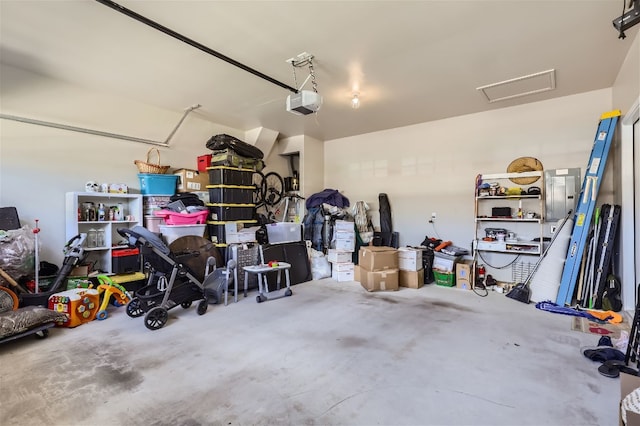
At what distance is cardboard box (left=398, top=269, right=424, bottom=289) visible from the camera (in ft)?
17.1

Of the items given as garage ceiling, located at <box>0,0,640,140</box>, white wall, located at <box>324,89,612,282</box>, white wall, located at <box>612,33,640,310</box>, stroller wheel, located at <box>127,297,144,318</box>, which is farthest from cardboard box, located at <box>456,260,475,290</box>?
stroller wheel, located at <box>127,297,144,318</box>

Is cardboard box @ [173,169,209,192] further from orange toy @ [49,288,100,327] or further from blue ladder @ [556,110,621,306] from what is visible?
blue ladder @ [556,110,621,306]

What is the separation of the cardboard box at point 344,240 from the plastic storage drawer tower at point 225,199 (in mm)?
1702

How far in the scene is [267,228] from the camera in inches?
227

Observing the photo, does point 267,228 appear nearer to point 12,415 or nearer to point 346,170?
point 346,170

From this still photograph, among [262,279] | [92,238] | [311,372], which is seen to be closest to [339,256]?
[262,279]

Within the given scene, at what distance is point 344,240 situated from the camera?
5.97 meters

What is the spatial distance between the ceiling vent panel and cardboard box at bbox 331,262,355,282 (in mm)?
3543

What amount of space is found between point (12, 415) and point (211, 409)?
120cm

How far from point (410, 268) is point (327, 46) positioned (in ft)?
12.1

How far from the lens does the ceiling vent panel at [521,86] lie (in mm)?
4117

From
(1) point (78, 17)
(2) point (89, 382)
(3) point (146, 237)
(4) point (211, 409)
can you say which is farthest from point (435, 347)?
(1) point (78, 17)

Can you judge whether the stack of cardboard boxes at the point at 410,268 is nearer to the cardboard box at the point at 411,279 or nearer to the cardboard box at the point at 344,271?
the cardboard box at the point at 411,279

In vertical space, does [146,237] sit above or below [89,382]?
above
